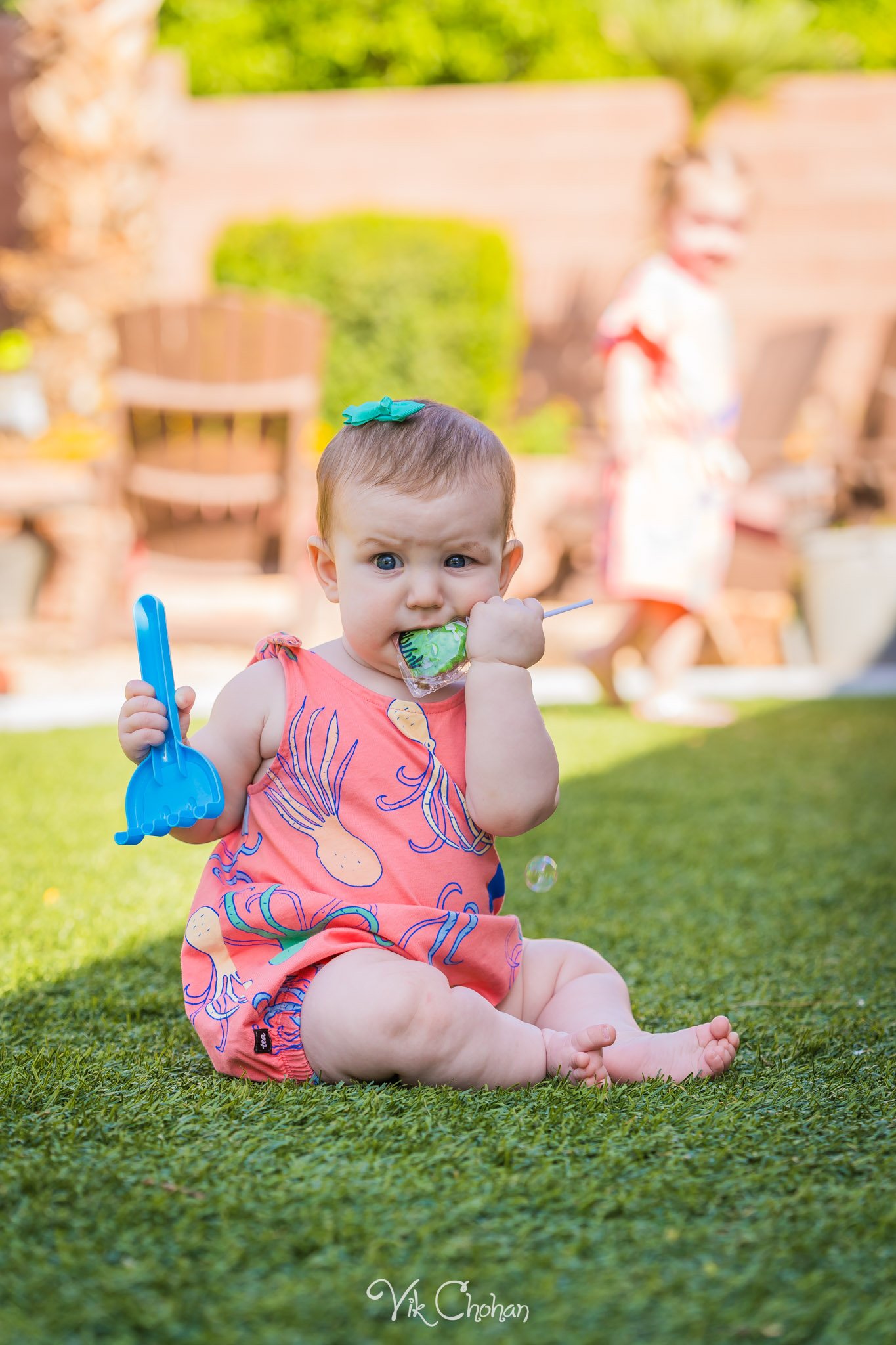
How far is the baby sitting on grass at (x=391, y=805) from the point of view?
137cm

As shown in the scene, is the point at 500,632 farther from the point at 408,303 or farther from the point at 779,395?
the point at 408,303

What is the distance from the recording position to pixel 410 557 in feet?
4.71

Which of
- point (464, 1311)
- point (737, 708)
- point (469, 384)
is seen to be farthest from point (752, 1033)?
point (469, 384)

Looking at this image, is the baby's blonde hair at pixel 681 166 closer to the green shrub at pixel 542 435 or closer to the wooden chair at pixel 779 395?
the wooden chair at pixel 779 395

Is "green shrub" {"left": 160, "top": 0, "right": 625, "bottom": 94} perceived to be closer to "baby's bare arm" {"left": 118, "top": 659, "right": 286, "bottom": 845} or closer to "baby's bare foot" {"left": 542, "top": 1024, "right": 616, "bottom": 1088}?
"baby's bare arm" {"left": 118, "top": 659, "right": 286, "bottom": 845}

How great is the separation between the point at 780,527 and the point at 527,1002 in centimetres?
515

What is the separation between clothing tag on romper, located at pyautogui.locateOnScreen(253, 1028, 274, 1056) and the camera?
4.50ft

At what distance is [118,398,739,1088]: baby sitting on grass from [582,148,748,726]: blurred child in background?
2785 millimetres

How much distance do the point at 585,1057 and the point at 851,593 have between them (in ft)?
15.6

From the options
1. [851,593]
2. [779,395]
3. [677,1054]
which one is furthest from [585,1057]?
[779,395]

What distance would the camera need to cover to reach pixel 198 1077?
1.38 meters

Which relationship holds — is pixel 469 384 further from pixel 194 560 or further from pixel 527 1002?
pixel 527 1002
